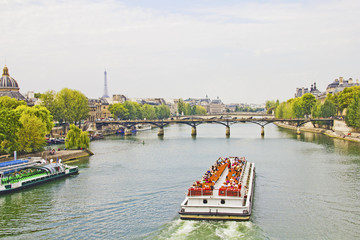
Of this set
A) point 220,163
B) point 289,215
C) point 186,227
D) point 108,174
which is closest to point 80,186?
point 108,174

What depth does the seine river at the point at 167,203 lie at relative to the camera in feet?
71.6

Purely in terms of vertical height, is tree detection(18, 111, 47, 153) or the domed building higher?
the domed building

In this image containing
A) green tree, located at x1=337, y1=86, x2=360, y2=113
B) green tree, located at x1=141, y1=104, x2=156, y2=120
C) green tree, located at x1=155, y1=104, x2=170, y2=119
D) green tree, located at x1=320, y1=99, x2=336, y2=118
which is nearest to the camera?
green tree, located at x1=337, y1=86, x2=360, y2=113

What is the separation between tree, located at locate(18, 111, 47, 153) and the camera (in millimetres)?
45719

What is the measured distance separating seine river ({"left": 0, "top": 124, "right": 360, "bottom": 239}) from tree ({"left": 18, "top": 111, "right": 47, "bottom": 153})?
17.3 feet

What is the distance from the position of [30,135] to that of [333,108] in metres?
→ 66.9

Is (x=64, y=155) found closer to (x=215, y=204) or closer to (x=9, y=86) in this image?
(x=215, y=204)

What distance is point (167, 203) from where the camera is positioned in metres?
27.3

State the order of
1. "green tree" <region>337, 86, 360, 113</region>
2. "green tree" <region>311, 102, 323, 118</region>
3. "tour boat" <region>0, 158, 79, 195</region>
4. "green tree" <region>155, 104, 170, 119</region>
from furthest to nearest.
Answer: "green tree" <region>155, 104, 170, 119</region> < "green tree" <region>311, 102, 323, 118</region> < "green tree" <region>337, 86, 360, 113</region> < "tour boat" <region>0, 158, 79, 195</region>

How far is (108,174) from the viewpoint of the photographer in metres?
38.9

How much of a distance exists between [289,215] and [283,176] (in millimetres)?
12886

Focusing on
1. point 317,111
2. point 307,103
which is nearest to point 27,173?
point 317,111

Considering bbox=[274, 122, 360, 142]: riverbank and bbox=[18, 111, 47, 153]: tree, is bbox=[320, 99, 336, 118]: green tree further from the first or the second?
bbox=[18, 111, 47, 153]: tree

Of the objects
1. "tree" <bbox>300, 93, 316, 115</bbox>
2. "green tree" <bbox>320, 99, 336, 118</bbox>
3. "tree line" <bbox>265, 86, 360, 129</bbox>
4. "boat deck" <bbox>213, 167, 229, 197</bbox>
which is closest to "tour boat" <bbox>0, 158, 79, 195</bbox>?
"boat deck" <bbox>213, 167, 229, 197</bbox>
